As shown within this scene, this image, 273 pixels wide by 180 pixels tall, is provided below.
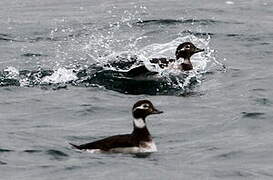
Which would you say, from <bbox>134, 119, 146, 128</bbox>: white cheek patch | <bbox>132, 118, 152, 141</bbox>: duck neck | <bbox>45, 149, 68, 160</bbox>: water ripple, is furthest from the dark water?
<bbox>134, 119, 146, 128</bbox>: white cheek patch

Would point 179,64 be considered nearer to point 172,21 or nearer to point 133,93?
point 133,93

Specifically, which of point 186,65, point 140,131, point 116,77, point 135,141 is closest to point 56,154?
point 135,141

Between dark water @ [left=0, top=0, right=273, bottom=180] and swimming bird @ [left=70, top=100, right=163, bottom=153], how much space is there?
134 mm

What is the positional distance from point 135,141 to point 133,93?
503cm

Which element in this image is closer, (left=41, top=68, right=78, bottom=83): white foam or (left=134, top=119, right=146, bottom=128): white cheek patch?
(left=134, top=119, right=146, bottom=128): white cheek patch

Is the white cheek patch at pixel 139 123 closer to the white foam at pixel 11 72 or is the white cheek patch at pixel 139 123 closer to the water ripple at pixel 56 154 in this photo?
the water ripple at pixel 56 154

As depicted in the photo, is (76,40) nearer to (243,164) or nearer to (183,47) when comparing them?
(183,47)

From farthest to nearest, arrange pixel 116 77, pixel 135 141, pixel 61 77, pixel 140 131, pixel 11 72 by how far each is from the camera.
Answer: pixel 11 72
pixel 61 77
pixel 116 77
pixel 140 131
pixel 135 141

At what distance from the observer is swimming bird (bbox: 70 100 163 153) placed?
15.2m

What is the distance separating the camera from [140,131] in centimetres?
1605

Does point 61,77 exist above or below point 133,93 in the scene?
above

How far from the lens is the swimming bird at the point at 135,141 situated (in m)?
15.2

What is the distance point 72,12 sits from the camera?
1320 inches

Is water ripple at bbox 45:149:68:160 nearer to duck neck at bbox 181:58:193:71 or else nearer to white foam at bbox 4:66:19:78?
white foam at bbox 4:66:19:78
